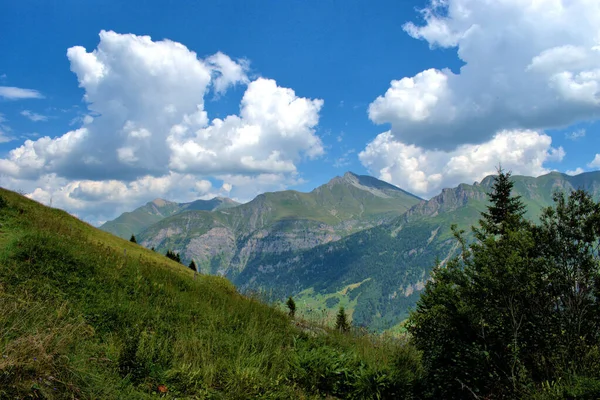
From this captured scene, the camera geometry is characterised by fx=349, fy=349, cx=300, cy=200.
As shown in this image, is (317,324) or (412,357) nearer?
(412,357)

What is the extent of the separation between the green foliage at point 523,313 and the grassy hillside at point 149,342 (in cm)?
140

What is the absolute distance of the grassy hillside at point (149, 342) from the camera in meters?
5.36

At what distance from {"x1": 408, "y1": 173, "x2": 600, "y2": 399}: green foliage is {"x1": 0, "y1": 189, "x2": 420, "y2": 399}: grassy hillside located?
1.40 m

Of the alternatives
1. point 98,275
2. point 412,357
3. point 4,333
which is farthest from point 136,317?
point 412,357

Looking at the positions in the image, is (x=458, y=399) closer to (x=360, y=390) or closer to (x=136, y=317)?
(x=360, y=390)

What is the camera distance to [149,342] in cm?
757

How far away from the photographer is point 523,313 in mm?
8422

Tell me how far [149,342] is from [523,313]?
8.70 m

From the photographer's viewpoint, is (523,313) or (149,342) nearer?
(149,342)

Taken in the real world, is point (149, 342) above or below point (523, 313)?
below

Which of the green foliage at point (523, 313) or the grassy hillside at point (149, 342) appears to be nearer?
the grassy hillside at point (149, 342)

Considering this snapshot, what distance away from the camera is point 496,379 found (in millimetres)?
7945

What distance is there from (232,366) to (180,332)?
191 cm

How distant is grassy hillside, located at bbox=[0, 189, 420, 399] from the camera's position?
5363 millimetres
